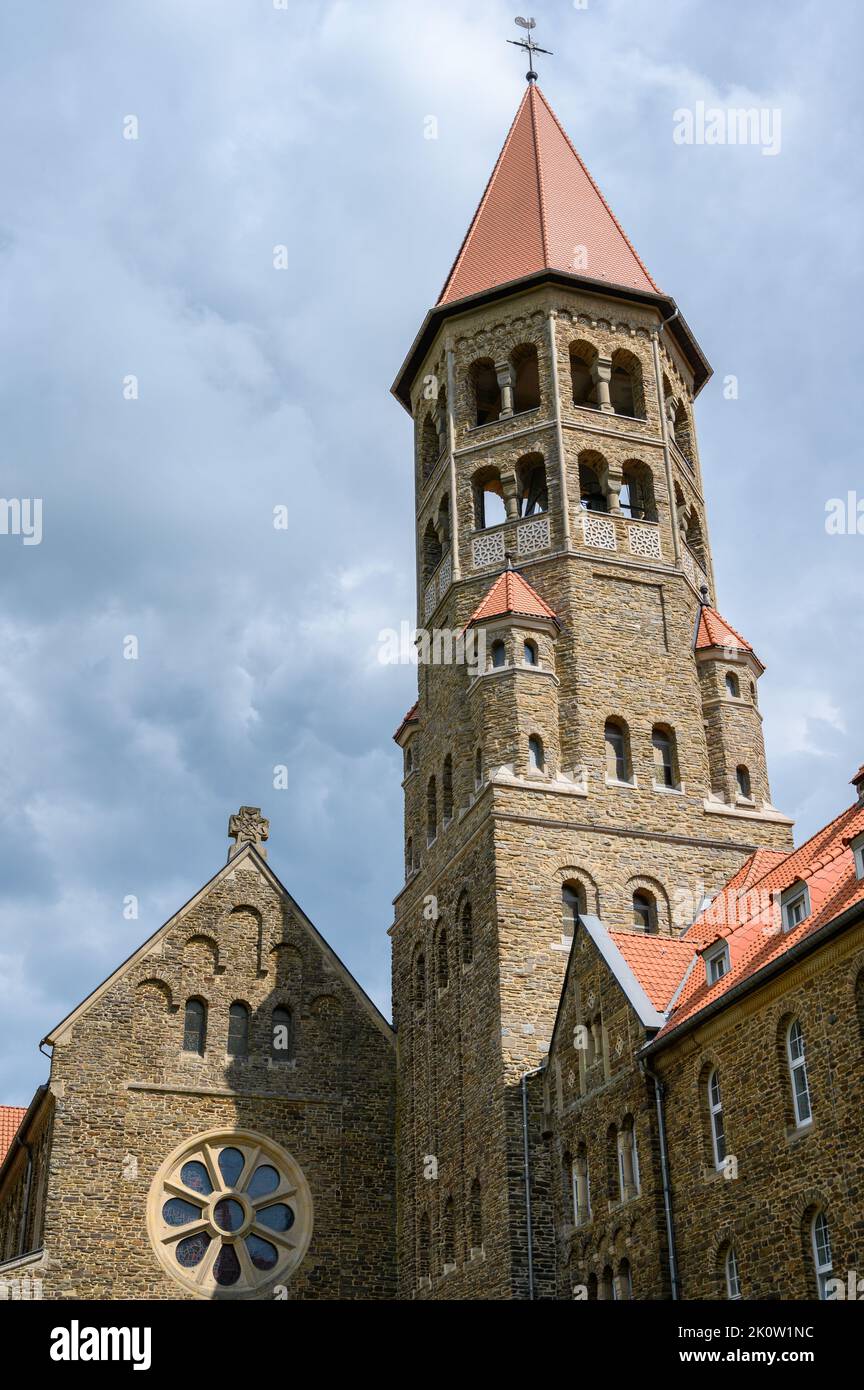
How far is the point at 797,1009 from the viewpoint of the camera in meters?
21.7

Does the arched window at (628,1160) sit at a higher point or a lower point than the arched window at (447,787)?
lower

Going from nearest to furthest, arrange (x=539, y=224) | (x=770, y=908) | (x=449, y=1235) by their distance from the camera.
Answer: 1. (x=770, y=908)
2. (x=449, y=1235)
3. (x=539, y=224)

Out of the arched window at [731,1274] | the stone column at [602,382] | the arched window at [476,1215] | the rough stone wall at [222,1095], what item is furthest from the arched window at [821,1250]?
the stone column at [602,382]

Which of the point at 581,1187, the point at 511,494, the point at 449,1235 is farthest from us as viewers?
the point at 511,494

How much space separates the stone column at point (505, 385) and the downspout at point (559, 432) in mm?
1154

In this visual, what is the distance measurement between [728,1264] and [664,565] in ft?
58.9

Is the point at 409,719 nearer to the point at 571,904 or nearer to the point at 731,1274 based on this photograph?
the point at 571,904

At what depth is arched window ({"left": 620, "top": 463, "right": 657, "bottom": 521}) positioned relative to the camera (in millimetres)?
37844

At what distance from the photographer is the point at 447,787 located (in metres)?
36.2

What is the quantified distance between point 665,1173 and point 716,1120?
1.44 m

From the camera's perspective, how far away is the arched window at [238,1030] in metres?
36.0

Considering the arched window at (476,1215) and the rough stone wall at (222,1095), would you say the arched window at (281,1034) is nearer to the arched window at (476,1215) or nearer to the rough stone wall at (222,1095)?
the rough stone wall at (222,1095)

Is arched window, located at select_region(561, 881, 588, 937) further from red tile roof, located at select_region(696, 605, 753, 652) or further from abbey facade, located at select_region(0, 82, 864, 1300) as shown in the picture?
red tile roof, located at select_region(696, 605, 753, 652)

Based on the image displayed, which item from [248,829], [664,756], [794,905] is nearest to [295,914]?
[248,829]
